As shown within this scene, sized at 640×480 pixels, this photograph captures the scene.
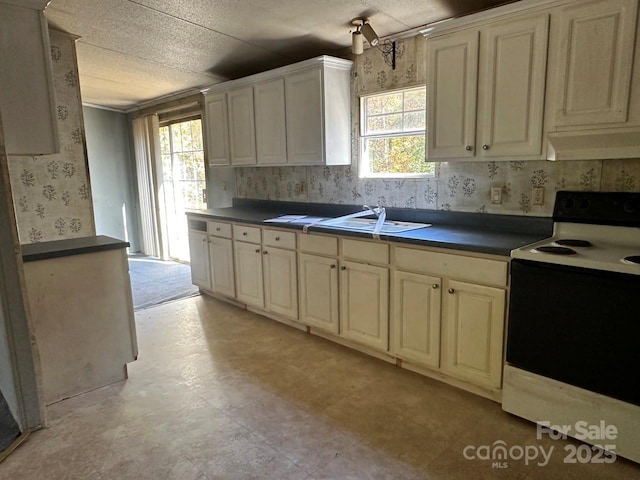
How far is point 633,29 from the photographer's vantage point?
6.08 feet

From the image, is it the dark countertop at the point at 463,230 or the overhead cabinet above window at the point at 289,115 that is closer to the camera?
the dark countertop at the point at 463,230

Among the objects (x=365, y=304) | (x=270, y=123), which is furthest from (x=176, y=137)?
(x=365, y=304)

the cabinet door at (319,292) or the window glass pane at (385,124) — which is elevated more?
the window glass pane at (385,124)

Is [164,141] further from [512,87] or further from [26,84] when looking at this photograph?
[512,87]

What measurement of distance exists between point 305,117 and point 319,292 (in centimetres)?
143

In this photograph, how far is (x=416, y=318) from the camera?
8.19 feet

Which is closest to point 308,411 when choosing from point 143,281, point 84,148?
point 84,148

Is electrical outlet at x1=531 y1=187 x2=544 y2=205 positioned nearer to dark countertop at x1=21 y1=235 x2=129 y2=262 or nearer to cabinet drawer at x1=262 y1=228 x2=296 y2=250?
cabinet drawer at x1=262 y1=228 x2=296 y2=250

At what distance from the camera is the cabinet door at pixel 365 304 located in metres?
2.67

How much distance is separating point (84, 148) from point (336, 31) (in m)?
2.32

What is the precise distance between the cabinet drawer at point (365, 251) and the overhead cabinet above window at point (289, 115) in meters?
0.84

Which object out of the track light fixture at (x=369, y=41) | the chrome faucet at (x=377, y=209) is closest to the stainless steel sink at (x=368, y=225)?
the chrome faucet at (x=377, y=209)

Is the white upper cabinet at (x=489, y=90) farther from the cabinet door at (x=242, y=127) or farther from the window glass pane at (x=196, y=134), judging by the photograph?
the window glass pane at (x=196, y=134)

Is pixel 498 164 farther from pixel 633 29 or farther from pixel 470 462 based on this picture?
pixel 470 462
